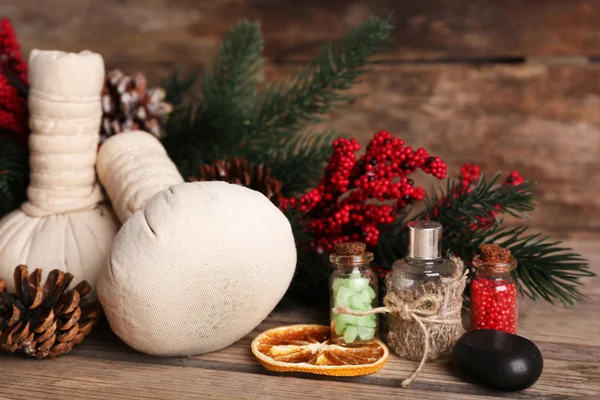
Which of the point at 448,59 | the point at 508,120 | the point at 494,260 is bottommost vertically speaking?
the point at 494,260

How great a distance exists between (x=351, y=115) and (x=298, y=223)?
0.50 metres

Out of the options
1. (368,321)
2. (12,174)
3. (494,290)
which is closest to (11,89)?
(12,174)

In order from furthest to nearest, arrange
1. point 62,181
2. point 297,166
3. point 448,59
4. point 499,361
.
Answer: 1. point 448,59
2. point 297,166
3. point 62,181
4. point 499,361

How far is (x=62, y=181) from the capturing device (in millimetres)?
721

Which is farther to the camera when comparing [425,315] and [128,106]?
[128,106]

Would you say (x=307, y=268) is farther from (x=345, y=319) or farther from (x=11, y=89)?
(x=11, y=89)

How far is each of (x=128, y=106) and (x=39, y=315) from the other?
0.30m

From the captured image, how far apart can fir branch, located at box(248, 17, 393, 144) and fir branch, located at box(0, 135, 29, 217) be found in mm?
320

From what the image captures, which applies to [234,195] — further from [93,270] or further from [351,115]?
[351,115]

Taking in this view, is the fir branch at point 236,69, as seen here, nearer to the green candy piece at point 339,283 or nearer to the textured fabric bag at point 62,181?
the textured fabric bag at point 62,181

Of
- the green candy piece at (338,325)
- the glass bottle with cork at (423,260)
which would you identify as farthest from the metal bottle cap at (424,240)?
the green candy piece at (338,325)

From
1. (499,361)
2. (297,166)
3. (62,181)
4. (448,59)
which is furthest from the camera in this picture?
(448,59)

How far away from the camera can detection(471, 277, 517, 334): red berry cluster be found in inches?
25.6

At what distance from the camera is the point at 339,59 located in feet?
3.01
